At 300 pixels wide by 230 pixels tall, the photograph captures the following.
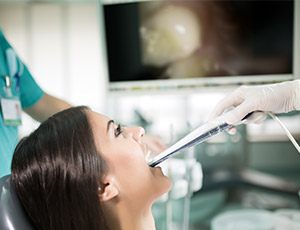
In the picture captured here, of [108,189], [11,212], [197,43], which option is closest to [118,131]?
[108,189]

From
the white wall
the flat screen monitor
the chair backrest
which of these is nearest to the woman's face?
the chair backrest

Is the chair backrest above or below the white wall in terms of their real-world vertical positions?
below

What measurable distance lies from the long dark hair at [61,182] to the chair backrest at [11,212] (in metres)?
0.02

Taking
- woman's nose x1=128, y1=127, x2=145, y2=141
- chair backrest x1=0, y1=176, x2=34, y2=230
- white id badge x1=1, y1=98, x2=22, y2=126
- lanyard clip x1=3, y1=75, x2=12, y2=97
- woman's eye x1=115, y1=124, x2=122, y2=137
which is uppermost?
lanyard clip x1=3, y1=75, x2=12, y2=97

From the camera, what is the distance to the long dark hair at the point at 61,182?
1087mm

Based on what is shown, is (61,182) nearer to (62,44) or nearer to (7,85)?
(7,85)

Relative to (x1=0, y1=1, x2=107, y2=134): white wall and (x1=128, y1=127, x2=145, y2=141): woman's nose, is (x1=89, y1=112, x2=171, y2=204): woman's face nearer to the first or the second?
(x1=128, y1=127, x2=145, y2=141): woman's nose

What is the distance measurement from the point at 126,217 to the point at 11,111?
66 centimetres

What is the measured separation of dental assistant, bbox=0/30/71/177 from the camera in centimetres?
148

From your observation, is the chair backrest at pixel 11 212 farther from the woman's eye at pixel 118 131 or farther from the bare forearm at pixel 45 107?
the bare forearm at pixel 45 107

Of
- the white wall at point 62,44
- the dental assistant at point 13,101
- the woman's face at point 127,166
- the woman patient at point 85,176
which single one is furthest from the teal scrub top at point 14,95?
the white wall at point 62,44

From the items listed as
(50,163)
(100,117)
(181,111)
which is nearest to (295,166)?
(181,111)

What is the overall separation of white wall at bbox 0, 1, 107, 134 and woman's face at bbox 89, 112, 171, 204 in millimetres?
1929

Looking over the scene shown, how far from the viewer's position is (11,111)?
1.53 m
